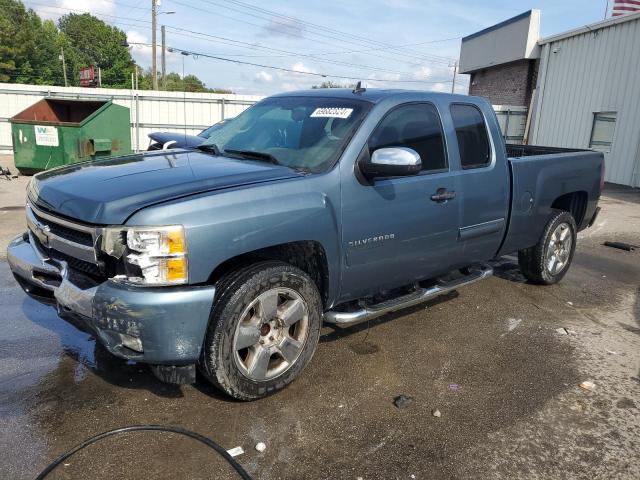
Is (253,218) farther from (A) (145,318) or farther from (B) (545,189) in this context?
(B) (545,189)

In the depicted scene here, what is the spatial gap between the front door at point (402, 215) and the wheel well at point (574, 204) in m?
2.30

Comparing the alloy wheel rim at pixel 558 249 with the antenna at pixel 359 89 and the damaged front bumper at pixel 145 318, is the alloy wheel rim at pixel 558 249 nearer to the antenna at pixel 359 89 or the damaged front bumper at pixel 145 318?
the antenna at pixel 359 89

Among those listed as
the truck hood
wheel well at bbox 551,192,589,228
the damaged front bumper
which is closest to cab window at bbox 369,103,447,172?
the truck hood

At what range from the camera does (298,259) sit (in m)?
3.41

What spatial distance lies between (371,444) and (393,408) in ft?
1.35

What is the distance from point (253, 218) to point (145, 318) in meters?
0.77

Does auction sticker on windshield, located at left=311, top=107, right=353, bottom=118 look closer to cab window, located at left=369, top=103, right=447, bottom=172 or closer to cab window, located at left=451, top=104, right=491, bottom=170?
cab window, located at left=369, top=103, right=447, bottom=172

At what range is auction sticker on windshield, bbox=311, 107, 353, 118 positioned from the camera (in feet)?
12.0

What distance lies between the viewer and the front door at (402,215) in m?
3.40

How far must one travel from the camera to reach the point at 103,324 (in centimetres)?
267

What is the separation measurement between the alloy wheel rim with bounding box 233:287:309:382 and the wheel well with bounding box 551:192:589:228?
3.74 metres

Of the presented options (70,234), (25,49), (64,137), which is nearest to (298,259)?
(70,234)

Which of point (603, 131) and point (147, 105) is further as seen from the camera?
point (147, 105)

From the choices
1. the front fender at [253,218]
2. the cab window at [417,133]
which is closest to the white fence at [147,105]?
the cab window at [417,133]
